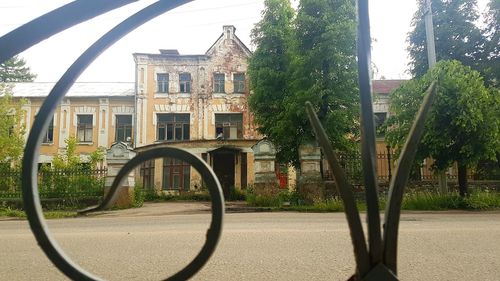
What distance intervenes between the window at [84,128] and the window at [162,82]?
5.44m

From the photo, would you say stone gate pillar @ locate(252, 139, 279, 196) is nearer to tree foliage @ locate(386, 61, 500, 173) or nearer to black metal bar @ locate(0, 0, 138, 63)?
tree foliage @ locate(386, 61, 500, 173)

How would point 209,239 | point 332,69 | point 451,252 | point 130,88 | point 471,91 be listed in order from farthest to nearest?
point 130,88 → point 332,69 → point 471,91 → point 451,252 → point 209,239

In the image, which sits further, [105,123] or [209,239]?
[105,123]

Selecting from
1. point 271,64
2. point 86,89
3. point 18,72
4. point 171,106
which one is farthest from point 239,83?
point 18,72

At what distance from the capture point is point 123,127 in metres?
28.5

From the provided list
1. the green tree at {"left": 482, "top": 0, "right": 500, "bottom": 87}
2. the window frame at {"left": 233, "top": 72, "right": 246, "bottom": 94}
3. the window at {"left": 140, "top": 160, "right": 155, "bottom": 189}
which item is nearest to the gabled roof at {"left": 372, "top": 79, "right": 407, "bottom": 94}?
the green tree at {"left": 482, "top": 0, "right": 500, "bottom": 87}

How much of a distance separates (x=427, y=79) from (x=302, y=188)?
5.37 metres

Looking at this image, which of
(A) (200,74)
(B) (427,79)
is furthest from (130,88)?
(B) (427,79)

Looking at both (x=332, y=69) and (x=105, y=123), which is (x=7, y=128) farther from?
(x=332, y=69)

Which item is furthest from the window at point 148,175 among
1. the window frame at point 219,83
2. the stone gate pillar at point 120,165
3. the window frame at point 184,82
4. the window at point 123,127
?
the stone gate pillar at point 120,165

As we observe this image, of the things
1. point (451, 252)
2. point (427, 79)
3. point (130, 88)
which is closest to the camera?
point (451, 252)

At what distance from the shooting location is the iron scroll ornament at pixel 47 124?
0.87 metres

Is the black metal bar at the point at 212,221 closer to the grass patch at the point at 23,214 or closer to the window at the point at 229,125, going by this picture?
the grass patch at the point at 23,214

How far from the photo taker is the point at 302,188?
14445 millimetres
